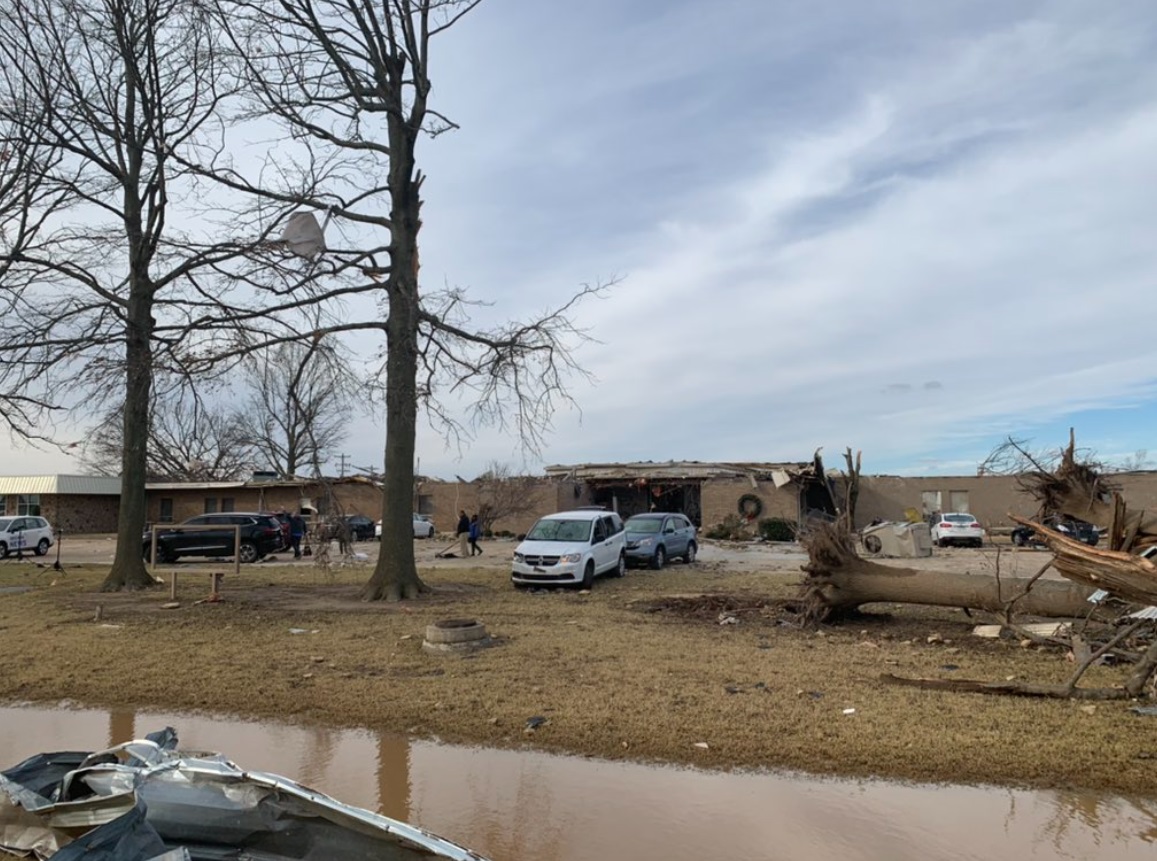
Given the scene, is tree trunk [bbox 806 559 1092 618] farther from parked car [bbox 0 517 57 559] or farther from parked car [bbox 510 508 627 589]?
parked car [bbox 0 517 57 559]

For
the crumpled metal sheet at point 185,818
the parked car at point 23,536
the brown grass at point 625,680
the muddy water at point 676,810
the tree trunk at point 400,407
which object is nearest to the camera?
the crumpled metal sheet at point 185,818

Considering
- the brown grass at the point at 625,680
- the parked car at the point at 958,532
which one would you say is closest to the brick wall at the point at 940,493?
the parked car at the point at 958,532

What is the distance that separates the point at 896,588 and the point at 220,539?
73.1 feet

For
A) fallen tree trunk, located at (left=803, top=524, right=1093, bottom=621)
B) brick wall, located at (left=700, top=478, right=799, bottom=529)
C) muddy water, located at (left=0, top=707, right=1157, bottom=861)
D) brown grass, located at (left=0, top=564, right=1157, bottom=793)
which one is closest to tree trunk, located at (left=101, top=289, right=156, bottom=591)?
brown grass, located at (left=0, top=564, right=1157, bottom=793)

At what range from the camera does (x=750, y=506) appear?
39.9 meters

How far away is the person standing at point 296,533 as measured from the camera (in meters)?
27.5

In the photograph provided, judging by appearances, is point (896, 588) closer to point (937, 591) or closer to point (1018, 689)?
point (937, 591)

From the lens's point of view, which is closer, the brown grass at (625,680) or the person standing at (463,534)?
the brown grass at (625,680)

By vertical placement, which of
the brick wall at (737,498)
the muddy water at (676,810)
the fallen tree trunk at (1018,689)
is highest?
the brick wall at (737,498)

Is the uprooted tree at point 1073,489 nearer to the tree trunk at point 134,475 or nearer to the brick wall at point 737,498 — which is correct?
the tree trunk at point 134,475

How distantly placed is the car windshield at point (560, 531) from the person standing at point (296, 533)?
11.7 metres

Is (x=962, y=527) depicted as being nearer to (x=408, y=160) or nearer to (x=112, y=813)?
(x=408, y=160)

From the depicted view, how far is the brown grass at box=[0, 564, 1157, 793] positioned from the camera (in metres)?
5.91

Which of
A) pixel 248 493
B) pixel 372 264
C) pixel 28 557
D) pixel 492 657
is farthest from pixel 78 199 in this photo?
pixel 248 493
